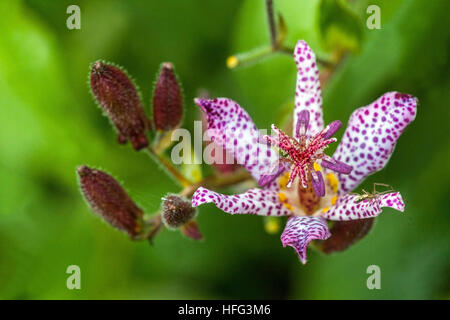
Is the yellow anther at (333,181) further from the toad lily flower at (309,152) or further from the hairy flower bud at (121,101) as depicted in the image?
the hairy flower bud at (121,101)

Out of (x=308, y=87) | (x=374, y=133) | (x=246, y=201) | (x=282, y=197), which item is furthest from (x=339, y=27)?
(x=246, y=201)

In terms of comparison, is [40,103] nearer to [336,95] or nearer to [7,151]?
[7,151]

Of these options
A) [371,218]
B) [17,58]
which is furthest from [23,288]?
[371,218]

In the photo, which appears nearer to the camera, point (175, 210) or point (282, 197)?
point (175, 210)

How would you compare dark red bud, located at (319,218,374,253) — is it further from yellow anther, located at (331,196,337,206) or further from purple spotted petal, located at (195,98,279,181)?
purple spotted petal, located at (195,98,279,181)

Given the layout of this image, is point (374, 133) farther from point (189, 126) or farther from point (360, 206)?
point (189, 126)

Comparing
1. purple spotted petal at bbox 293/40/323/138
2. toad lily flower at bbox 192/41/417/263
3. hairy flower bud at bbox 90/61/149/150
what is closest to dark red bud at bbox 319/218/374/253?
toad lily flower at bbox 192/41/417/263

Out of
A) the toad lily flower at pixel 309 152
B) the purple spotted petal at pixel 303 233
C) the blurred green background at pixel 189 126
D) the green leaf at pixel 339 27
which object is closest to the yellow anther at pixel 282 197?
the toad lily flower at pixel 309 152
